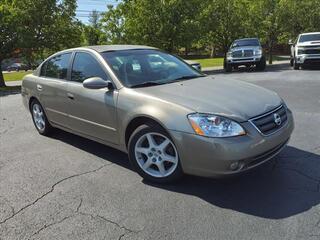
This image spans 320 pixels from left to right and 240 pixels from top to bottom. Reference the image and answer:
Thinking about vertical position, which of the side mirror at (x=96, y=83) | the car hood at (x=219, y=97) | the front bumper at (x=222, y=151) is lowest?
the front bumper at (x=222, y=151)

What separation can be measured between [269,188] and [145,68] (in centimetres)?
221

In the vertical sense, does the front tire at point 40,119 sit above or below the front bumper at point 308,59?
above

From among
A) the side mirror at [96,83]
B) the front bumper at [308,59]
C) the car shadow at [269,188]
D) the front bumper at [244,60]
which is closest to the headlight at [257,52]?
the front bumper at [244,60]

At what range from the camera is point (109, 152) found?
5602 mm

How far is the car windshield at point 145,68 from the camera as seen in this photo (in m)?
4.84

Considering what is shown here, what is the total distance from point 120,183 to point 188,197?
0.89 m

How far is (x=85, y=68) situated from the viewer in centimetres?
538

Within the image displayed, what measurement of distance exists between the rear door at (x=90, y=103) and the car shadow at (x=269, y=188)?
57 centimetres

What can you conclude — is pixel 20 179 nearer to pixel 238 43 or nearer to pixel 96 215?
pixel 96 215

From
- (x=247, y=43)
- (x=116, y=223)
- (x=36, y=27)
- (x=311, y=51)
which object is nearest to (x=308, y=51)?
(x=311, y=51)

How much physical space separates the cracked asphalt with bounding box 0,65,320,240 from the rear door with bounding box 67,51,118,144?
0.47 metres

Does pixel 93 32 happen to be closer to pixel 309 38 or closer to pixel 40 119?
pixel 309 38

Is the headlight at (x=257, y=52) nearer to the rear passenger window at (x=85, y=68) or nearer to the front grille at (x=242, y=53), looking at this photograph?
the front grille at (x=242, y=53)

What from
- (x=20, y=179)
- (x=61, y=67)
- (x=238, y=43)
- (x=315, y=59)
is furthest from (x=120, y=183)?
(x=238, y=43)
